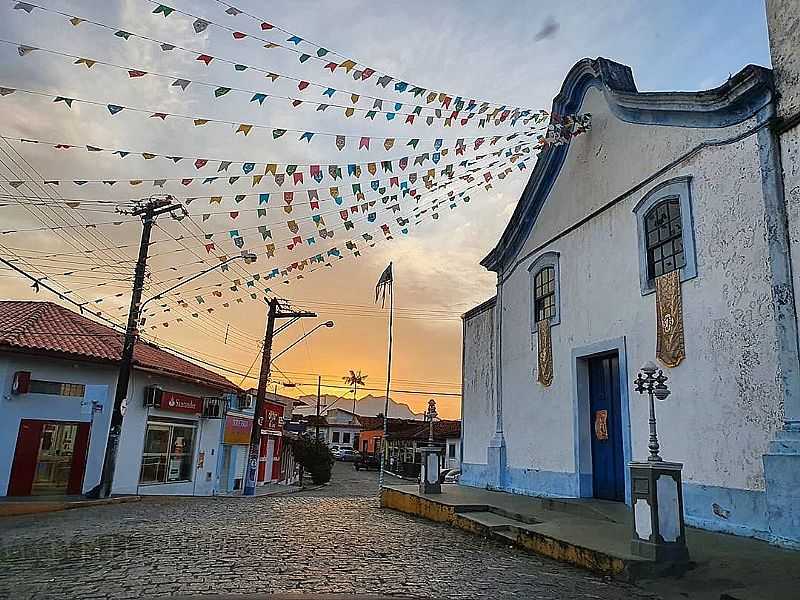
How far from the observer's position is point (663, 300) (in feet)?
31.2

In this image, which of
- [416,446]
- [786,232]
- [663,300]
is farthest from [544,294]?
[416,446]

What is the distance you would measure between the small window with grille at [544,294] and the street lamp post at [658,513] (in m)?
6.19

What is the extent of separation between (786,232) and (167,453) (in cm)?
1951

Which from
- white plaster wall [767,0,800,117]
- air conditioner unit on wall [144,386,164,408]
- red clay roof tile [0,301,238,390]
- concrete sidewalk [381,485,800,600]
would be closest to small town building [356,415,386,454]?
red clay roof tile [0,301,238,390]

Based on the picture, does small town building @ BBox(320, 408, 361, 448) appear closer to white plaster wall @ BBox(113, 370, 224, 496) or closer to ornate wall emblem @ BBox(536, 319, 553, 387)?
white plaster wall @ BBox(113, 370, 224, 496)

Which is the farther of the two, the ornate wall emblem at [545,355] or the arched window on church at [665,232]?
the ornate wall emblem at [545,355]

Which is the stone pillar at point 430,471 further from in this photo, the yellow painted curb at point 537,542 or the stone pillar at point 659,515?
the stone pillar at point 659,515

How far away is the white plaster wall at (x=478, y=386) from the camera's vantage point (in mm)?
15203

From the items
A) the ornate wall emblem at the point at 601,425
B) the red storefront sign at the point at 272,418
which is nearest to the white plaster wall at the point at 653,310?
the ornate wall emblem at the point at 601,425

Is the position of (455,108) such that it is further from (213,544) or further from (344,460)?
(344,460)

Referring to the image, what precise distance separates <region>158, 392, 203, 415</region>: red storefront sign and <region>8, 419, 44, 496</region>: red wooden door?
3.92 meters

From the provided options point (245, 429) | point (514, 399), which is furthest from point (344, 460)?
point (514, 399)

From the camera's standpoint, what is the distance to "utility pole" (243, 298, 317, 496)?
75.4 ft

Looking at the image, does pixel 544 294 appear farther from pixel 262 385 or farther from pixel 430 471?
pixel 262 385
